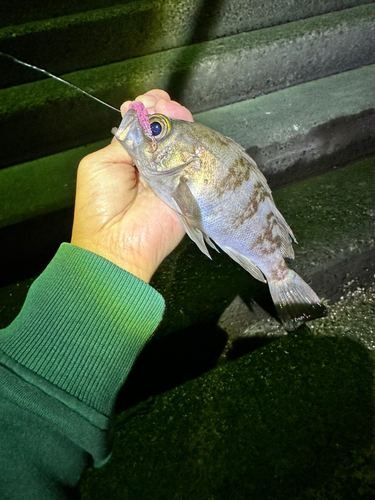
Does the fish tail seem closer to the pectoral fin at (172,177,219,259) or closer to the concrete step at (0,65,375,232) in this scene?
the pectoral fin at (172,177,219,259)

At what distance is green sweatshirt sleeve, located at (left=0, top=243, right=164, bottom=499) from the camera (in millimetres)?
1301

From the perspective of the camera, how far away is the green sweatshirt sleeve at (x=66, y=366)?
130cm

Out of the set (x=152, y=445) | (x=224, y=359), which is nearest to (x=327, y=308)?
(x=224, y=359)

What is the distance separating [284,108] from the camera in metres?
3.88

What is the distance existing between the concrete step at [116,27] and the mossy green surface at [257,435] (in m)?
3.44

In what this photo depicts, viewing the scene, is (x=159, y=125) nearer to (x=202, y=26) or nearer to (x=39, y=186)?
(x=39, y=186)

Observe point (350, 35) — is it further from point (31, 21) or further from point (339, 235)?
point (31, 21)

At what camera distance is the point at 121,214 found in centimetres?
221

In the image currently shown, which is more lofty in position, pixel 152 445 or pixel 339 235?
pixel 339 235

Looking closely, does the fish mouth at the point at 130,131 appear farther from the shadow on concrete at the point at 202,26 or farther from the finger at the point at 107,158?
the shadow on concrete at the point at 202,26

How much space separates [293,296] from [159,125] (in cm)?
128

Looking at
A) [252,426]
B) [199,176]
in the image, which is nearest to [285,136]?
[199,176]

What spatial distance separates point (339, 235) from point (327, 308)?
1.97 feet

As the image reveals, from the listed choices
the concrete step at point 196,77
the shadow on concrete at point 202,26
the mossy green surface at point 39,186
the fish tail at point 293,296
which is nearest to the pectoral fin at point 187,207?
the fish tail at point 293,296
